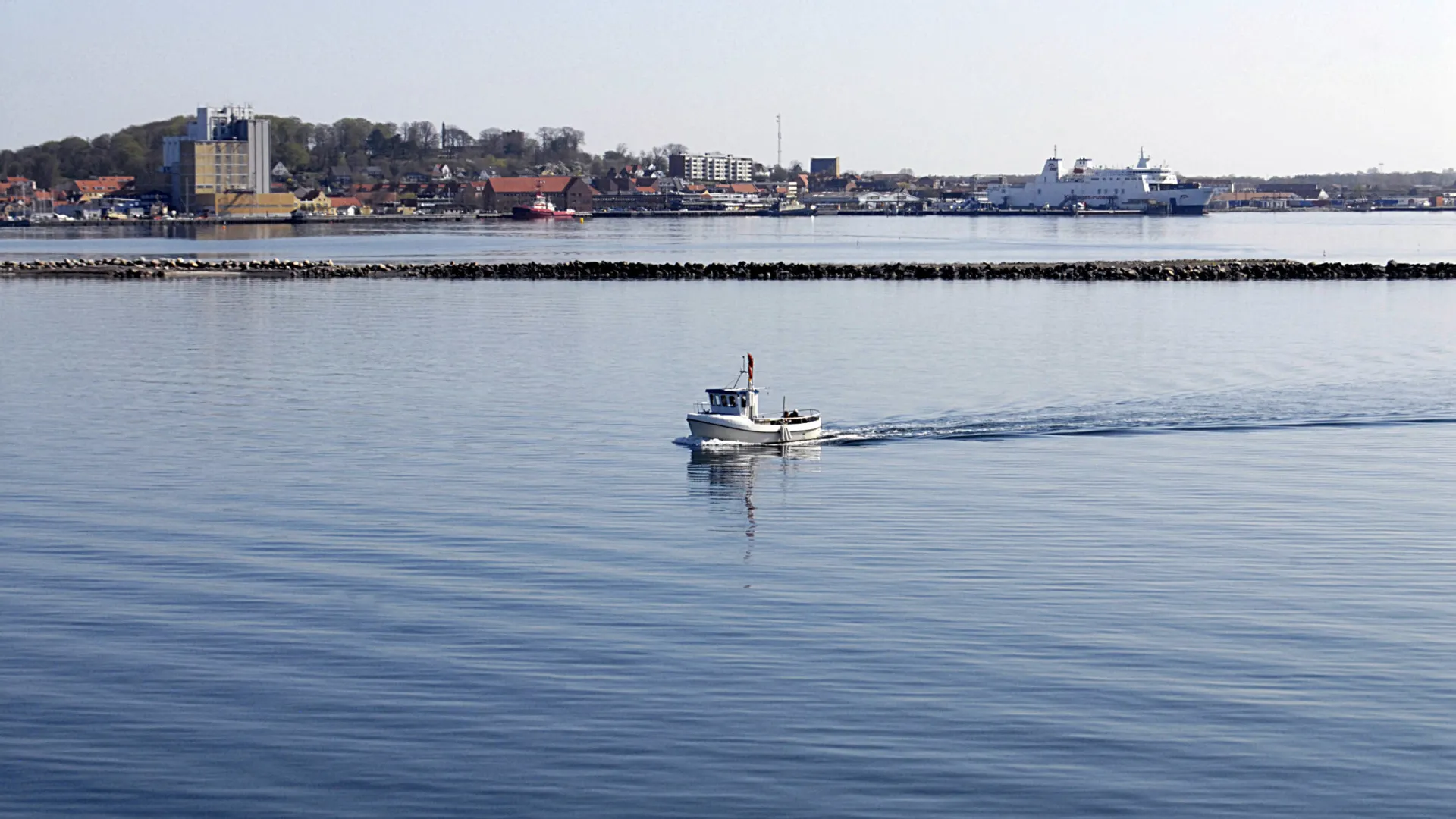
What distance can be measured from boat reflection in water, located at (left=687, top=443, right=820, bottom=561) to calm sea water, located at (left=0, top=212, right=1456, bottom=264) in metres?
73.6

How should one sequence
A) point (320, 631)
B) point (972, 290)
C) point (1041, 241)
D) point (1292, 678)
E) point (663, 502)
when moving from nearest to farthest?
point (1292, 678) < point (320, 631) < point (663, 502) < point (972, 290) < point (1041, 241)

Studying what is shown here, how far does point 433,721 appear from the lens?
14.2m

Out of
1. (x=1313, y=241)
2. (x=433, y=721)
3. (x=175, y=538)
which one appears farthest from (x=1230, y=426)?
(x=1313, y=241)

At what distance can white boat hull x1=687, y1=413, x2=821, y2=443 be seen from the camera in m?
31.1

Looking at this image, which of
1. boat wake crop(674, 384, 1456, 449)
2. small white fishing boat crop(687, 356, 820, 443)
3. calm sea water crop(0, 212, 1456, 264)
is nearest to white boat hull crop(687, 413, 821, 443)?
small white fishing boat crop(687, 356, 820, 443)

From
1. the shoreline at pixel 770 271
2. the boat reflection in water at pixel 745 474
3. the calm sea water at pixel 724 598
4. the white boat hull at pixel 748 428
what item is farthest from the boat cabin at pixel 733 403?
the shoreline at pixel 770 271

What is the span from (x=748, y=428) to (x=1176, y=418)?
9499mm

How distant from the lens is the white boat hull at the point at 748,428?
31.1 meters

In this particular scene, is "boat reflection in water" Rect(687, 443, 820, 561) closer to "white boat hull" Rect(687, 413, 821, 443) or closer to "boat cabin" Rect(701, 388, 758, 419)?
"white boat hull" Rect(687, 413, 821, 443)

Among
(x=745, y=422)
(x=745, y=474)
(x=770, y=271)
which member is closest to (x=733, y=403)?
(x=745, y=422)

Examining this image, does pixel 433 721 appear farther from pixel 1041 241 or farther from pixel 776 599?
pixel 1041 241

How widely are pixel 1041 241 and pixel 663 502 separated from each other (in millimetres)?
120131

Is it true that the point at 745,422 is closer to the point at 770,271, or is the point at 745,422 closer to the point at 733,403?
the point at 733,403

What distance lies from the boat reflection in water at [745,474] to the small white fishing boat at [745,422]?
223 millimetres
